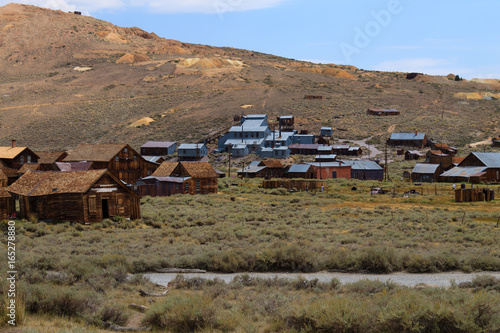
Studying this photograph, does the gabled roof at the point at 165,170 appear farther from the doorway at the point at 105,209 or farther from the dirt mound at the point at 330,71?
the dirt mound at the point at 330,71

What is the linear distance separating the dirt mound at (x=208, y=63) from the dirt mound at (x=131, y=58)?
1575 centimetres

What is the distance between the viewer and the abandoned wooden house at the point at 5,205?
29180mm

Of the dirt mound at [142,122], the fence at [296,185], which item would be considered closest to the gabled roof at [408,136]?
the fence at [296,185]

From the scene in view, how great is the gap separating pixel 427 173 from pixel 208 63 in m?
117

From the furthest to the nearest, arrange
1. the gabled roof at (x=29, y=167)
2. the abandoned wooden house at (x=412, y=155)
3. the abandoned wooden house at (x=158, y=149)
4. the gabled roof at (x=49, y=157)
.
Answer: the abandoned wooden house at (x=158, y=149)
the abandoned wooden house at (x=412, y=155)
the gabled roof at (x=49, y=157)
the gabled roof at (x=29, y=167)

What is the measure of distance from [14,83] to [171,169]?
12364 centimetres

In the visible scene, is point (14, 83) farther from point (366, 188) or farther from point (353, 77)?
point (366, 188)

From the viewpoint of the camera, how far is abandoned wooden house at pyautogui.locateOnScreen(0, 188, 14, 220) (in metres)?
29.2

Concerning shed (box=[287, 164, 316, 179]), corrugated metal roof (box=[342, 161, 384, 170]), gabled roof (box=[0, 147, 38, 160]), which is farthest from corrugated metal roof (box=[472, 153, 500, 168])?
gabled roof (box=[0, 147, 38, 160])

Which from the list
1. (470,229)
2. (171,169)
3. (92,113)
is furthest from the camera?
(92,113)

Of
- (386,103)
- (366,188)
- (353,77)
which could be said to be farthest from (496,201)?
(353,77)

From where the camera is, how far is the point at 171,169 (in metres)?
53.3

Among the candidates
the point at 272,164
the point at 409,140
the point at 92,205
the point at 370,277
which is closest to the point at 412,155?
the point at 409,140

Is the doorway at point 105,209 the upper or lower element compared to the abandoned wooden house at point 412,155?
lower
